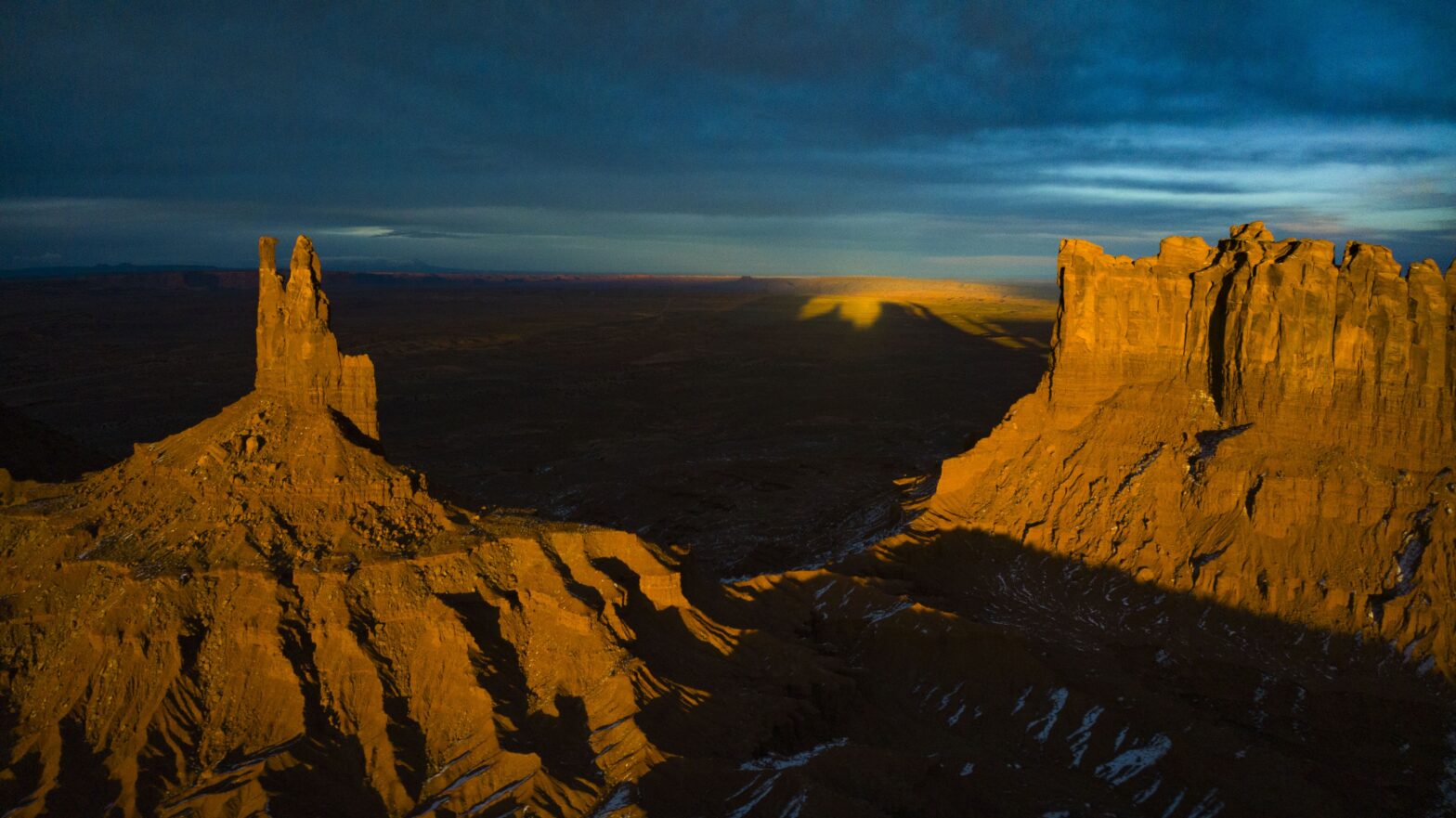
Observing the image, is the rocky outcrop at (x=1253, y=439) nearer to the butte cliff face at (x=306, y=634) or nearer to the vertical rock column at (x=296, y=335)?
the butte cliff face at (x=306, y=634)

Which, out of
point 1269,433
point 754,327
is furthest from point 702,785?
point 754,327

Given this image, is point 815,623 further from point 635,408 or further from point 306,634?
point 635,408

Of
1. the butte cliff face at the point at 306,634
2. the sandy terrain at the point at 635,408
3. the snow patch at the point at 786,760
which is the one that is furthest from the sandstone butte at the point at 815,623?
the sandy terrain at the point at 635,408

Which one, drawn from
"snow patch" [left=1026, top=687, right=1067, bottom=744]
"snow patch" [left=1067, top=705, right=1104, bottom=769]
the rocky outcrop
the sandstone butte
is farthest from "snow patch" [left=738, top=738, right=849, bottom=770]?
the rocky outcrop

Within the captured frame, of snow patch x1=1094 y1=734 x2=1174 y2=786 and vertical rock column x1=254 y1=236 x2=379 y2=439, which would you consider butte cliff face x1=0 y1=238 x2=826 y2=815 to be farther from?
snow patch x1=1094 y1=734 x2=1174 y2=786

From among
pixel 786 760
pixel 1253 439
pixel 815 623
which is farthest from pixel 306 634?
pixel 1253 439
